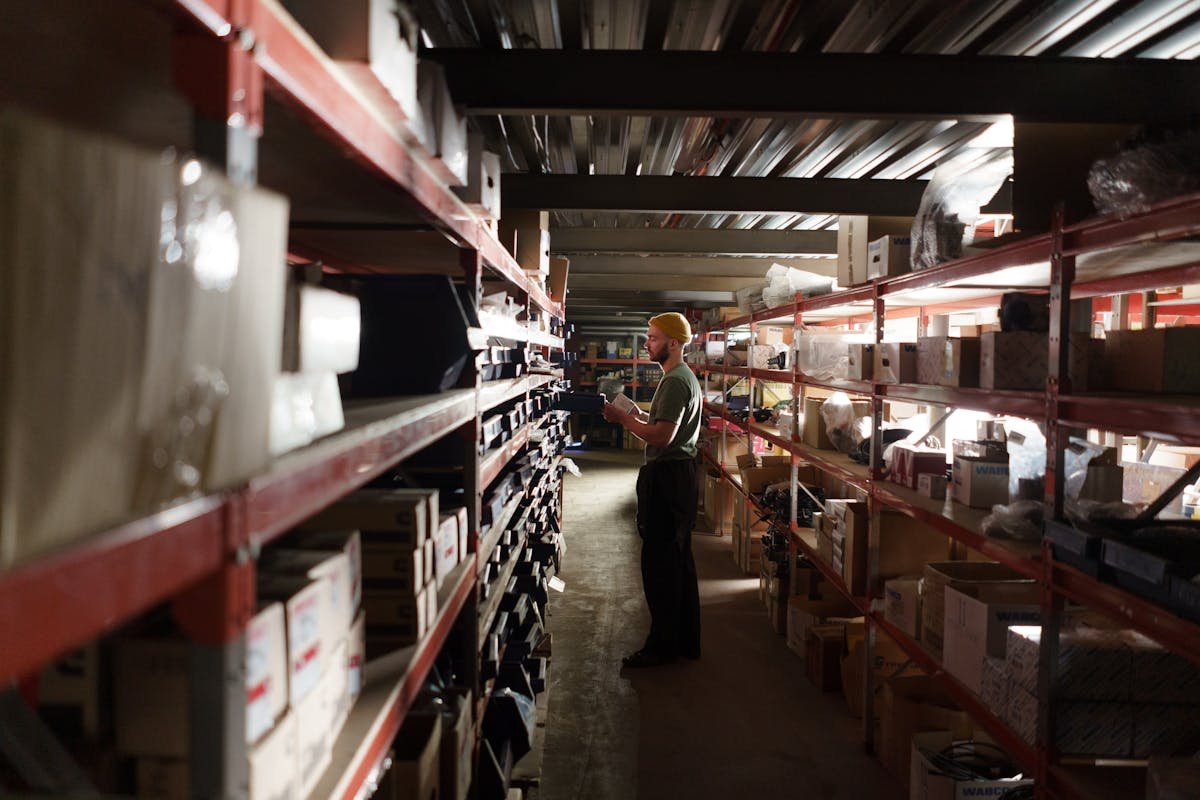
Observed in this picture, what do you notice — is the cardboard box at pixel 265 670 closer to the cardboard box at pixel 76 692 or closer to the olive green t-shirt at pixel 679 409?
the cardboard box at pixel 76 692

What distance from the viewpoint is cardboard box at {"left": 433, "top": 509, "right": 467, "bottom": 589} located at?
5.98 ft

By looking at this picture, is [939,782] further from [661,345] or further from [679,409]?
[661,345]

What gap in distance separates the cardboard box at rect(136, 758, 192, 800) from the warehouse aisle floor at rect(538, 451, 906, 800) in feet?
7.91

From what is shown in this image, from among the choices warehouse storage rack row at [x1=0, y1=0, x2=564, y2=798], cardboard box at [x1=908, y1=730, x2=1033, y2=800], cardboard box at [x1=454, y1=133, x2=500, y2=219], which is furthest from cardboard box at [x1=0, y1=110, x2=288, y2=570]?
cardboard box at [x1=908, y1=730, x2=1033, y2=800]

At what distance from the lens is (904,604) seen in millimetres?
3176

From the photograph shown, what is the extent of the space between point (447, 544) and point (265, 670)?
1071 millimetres

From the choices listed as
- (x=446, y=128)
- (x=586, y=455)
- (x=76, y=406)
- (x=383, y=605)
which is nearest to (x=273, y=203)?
(x=76, y=406)

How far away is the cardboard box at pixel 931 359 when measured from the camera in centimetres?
289

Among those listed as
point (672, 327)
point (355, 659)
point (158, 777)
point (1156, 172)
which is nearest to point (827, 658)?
point (672, 327)

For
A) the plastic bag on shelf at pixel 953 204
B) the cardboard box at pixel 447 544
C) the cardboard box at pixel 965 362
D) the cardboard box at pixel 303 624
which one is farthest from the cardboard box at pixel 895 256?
the cardboard box at pixel 303 624

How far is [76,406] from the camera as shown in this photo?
19.9 inches

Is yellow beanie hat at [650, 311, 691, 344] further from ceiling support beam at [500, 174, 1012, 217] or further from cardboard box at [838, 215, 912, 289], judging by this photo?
cardboard box at [838, 215, 912, 289]

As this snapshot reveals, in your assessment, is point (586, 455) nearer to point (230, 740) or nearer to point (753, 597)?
point (753, 597)

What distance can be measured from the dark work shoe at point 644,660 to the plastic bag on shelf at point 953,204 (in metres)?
2.69
